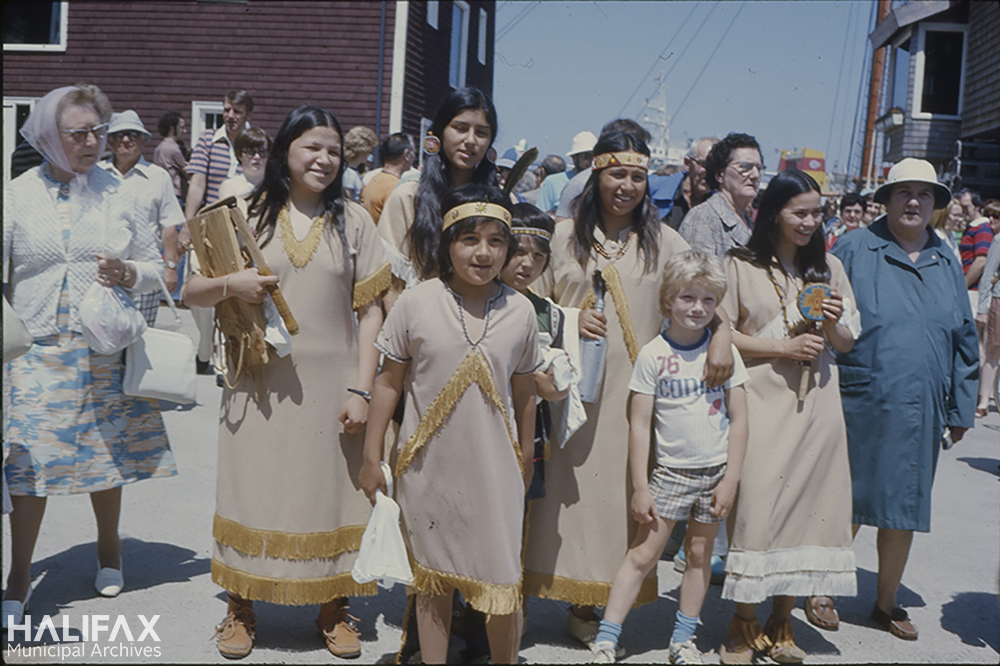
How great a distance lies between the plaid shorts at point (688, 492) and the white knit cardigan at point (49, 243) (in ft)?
8.20

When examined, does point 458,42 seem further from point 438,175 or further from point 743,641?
point 743,641

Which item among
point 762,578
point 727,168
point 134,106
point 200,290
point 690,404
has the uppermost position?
point 134,106

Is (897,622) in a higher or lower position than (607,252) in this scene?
lower

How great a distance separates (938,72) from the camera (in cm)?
2208

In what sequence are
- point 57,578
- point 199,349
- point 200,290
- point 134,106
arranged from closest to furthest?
point 200,290
point 57,578
point 199,349
point 134,106

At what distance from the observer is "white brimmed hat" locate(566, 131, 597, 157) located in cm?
833

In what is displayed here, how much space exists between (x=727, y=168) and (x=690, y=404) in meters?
1.70

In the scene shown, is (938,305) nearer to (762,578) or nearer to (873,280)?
(873,280)

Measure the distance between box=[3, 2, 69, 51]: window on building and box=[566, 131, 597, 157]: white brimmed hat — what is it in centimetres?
1374

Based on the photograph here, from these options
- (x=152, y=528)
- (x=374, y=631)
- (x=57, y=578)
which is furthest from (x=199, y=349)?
(x=374, y=631)

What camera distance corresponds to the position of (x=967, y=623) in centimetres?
431

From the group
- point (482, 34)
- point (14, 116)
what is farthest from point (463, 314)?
point (482, 34)

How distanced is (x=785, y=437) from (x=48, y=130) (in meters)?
3.25

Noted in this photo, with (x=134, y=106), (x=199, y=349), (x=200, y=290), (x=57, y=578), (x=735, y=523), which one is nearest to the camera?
(x=200, y=290)
